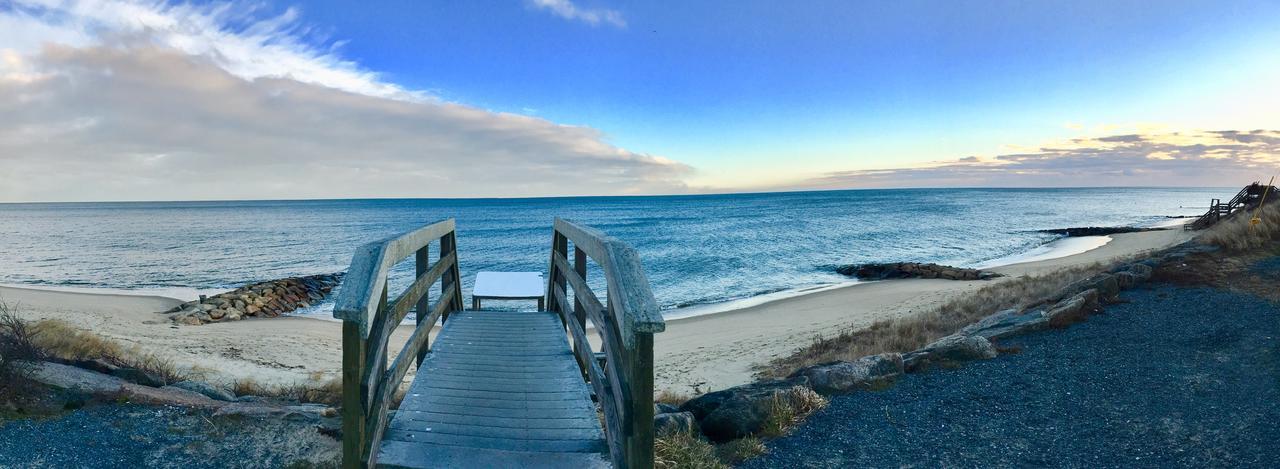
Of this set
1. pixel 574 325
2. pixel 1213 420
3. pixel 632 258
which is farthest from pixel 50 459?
pixel 1213 420

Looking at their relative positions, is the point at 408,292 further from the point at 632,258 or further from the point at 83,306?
the point at 83,306

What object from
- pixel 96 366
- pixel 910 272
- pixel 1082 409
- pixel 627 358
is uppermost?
pixel 627 358

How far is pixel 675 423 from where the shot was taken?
4.67m

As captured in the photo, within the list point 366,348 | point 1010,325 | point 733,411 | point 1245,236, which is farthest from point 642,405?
point 1245,236

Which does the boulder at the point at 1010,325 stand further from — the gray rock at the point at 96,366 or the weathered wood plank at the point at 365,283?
the gray rock at the point at 96,366

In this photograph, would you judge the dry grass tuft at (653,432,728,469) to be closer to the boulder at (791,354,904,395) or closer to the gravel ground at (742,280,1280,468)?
the gravel ground at (742,280,1280,468)

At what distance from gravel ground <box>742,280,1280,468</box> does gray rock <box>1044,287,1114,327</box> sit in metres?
0.33

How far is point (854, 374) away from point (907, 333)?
484cm

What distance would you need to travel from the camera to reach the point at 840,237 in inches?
1918

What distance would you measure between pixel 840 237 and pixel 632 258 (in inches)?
1905

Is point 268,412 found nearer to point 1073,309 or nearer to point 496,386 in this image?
point 496,386

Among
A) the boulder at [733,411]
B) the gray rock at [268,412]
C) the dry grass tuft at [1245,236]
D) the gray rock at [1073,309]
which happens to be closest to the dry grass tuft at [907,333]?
the gray rock at [1073,309]

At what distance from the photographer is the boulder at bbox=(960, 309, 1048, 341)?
768 centimetres

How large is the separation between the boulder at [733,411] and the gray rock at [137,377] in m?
5.02
